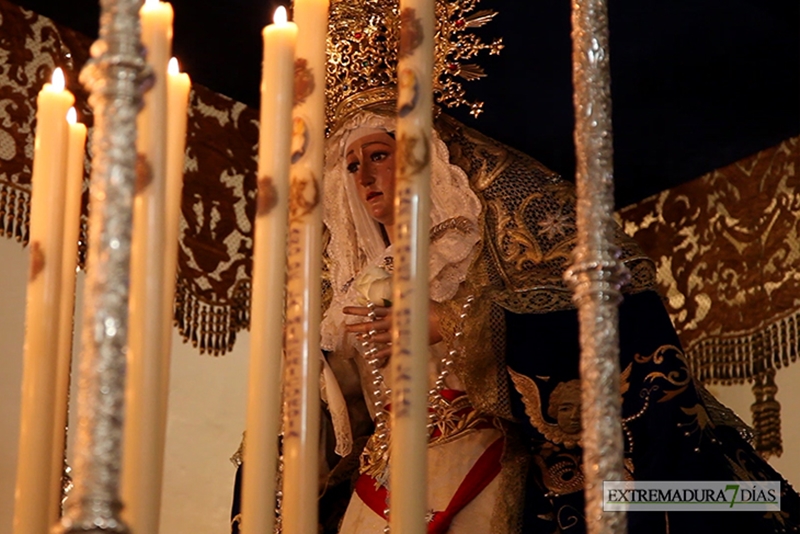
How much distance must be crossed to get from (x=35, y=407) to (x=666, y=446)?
1.01m

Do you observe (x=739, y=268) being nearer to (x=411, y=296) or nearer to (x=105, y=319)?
(x=411, y=296)

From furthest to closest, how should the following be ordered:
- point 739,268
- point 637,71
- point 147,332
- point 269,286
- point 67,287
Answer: point 739,268, point 637,71, point 67,287, point 269,286, point 147,332

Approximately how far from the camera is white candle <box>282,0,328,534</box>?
1100 mm

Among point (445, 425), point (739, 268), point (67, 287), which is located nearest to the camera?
point (67, 287)

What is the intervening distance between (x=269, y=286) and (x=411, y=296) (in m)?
0.12

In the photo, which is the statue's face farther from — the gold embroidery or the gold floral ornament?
the gold floral ornament

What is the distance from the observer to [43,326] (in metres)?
1.15

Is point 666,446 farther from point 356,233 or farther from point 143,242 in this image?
point 143,242

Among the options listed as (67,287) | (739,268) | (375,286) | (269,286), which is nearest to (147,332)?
(269,286)

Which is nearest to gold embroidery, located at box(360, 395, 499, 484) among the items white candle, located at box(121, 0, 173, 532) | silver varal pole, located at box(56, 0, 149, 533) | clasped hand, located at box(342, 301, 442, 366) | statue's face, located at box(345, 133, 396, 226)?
clasped hand, located at box(342, 301, 442, 366)

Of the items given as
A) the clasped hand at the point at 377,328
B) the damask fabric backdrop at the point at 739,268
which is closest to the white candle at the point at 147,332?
the clasped hand at the point at 377,328

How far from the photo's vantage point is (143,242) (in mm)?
976

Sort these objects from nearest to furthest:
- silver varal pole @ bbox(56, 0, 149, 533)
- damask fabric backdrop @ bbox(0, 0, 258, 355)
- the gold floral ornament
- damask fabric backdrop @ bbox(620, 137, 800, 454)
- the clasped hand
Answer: silver varal pole @ bbox(56, 0, 149, 533) < the gold floral ornament < the clasped hand < damask fabric backdrop @ bbox(0, 0, 258, 355) < damask fabric backdrop @ bbox(620, 137, 800, 454)

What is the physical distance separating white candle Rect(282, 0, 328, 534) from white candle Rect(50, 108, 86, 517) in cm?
21
